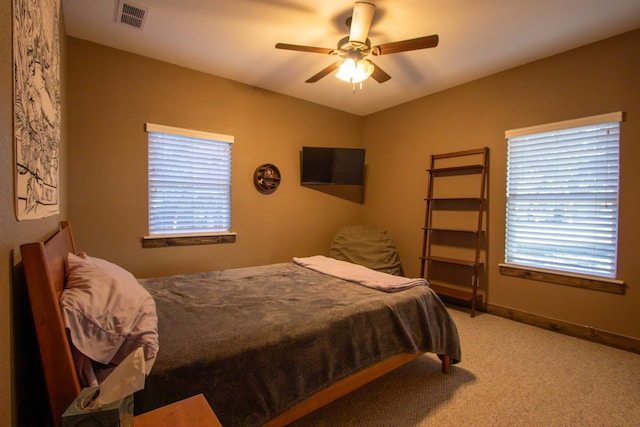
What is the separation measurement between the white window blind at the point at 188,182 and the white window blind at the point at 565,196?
330 cm

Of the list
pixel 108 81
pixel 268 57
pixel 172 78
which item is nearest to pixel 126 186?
pixel 108 81

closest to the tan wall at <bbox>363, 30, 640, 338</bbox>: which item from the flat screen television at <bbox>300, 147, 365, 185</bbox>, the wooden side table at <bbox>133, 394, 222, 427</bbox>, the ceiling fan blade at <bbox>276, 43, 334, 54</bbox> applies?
the flat screen television at <bbox>300, 147, 365, 185</bbox>

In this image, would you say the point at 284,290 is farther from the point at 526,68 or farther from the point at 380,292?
the point at 526,68

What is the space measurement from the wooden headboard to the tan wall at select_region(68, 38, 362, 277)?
2329 millimetres

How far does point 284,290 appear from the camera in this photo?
2242mm

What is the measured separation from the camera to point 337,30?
2.62 metres

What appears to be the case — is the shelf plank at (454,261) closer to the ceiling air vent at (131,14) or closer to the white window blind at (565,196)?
the white window blind at (565,196)

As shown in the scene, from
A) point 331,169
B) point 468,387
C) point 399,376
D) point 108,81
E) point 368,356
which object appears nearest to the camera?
point 368,356

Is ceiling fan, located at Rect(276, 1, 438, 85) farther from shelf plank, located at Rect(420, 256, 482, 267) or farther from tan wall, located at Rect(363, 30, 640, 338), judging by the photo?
shelf plank, located at Rect(420, 256, 482, 267)

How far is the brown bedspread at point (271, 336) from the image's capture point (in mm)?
1257

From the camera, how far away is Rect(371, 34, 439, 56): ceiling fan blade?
2.06 metres

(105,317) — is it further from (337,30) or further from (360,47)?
(337,30)

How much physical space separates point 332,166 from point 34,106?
352 centimetres

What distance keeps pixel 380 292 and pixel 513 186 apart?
7.23 feet
